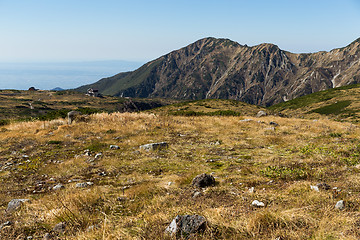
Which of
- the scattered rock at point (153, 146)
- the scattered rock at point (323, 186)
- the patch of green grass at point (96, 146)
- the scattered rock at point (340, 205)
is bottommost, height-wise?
the patch of green grass at point (96, 146)

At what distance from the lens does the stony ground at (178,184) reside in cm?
424

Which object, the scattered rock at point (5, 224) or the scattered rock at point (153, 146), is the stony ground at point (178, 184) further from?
the scattered rock at point (153, 146)

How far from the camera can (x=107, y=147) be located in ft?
44.4

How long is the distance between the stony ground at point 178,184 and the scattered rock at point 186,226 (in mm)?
114

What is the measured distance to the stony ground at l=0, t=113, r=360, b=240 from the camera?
424cm

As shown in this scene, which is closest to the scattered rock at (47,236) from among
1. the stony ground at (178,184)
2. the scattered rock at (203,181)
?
the stony ground at (178,184)

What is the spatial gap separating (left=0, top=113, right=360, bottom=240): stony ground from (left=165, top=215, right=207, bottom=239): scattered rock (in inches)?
4.5

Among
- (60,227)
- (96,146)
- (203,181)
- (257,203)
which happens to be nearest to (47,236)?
(60,227)

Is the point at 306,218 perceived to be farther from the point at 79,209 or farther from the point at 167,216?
the point at 79,209

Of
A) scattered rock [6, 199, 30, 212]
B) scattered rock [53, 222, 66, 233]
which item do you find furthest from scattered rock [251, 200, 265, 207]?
scattered rock [6, 199, 30, 212]


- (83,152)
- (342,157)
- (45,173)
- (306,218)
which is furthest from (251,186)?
(83,152)

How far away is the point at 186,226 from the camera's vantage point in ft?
13.3

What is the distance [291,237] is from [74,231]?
430 cm

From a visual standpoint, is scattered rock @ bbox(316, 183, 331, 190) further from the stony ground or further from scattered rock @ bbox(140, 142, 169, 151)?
scattered rock @ bbox(140, 142, 169, 151)
